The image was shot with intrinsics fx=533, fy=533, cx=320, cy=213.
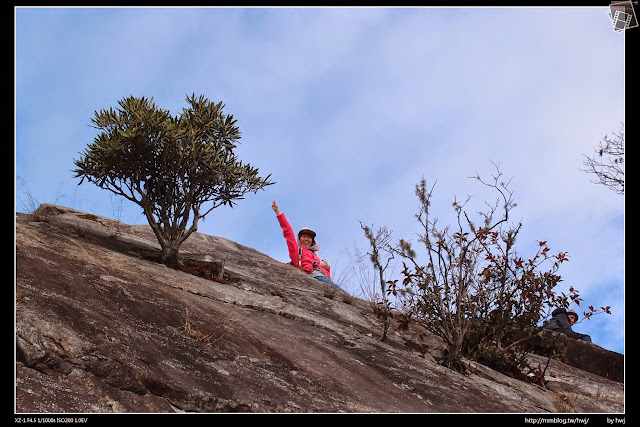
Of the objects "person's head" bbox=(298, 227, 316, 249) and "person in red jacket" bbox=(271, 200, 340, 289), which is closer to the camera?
"person in red jacket" bbox=(271, 200, 340, 289)

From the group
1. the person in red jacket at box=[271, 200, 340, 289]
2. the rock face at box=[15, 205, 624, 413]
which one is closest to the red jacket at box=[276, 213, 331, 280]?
the person in red jacket at box=[271, 200, 340, 289]

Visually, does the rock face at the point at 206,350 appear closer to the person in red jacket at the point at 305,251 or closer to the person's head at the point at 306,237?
the person in red jacket at the point at 305,251

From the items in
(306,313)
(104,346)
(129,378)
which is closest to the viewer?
(129,378)

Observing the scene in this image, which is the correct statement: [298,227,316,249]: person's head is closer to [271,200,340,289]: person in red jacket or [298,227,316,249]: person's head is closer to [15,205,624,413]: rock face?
[271,200,340,289]: person in red jacket

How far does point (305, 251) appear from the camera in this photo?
13672 mm

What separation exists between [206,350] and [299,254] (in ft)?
25.3

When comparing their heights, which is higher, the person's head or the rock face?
the person's head

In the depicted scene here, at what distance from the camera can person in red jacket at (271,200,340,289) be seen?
1277 centimetres

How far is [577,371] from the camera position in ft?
30.9
